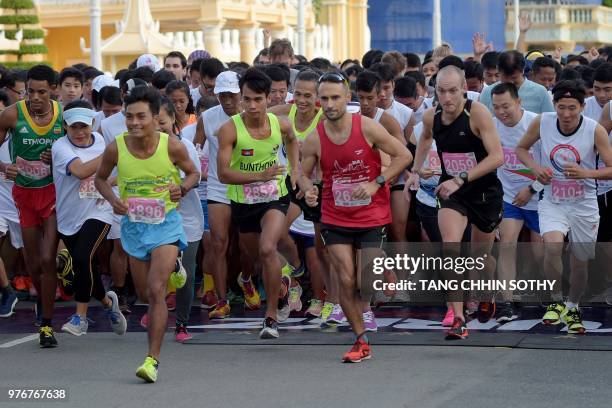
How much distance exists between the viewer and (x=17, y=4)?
147ft

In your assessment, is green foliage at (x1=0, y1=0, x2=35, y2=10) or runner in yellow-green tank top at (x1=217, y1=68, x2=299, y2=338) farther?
green foliage at (x1=0, y1=0, x2=35, y2=10)

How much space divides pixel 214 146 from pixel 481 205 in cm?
269

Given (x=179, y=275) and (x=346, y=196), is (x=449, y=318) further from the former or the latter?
(x=179, y=275)

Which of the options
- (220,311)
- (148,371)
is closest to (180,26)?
(220,311)

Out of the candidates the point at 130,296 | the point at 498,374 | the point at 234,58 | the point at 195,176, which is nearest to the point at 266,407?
the point at 498,374

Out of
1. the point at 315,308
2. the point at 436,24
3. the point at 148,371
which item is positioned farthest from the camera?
the point at 436,24

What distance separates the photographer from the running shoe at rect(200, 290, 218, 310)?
509 inches

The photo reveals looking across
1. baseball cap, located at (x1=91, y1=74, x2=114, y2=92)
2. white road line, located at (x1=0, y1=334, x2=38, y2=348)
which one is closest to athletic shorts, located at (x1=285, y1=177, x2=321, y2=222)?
white road line, located at (x1=0, y1=334, x2=38, y2=348)

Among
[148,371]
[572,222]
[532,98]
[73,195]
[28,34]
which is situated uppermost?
[28,34]

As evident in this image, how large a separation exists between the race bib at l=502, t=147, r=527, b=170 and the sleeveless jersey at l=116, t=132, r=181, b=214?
3367 mm

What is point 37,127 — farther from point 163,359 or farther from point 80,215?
point 163,359

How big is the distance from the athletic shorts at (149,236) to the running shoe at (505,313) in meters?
2.94

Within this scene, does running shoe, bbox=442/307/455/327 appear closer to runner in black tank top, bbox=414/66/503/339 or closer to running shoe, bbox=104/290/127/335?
runner in black tank top, bbox=414/66/503/339

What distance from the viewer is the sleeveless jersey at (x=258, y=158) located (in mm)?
11508
